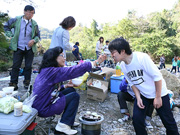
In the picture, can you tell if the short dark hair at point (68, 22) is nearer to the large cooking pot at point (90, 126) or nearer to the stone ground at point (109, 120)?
the stone ground at point (109, 120)

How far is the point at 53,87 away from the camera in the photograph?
6.53ft

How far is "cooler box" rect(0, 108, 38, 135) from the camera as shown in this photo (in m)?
1.32

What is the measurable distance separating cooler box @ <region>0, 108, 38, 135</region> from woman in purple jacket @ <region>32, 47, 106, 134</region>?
374mm

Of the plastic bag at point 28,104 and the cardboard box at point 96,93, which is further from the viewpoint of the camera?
the cardboard box at point 96,93

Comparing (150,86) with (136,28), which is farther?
(136,28)

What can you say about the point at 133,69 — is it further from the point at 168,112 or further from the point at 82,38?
the point at 82,38

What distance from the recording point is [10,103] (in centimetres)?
157

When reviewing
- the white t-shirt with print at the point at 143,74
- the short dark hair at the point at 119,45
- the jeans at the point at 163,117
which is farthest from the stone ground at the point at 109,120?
the short dark hair at the point at 119,45

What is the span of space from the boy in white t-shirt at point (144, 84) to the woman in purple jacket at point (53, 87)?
325 millimetres

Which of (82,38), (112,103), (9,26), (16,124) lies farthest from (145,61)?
(82,38)

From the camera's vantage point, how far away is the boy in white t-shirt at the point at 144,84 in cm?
180

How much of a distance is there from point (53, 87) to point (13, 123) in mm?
702

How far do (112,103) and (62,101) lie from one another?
1975mm

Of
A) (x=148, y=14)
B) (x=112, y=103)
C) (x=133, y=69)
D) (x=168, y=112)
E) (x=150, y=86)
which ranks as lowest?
(x=112, y=103)
